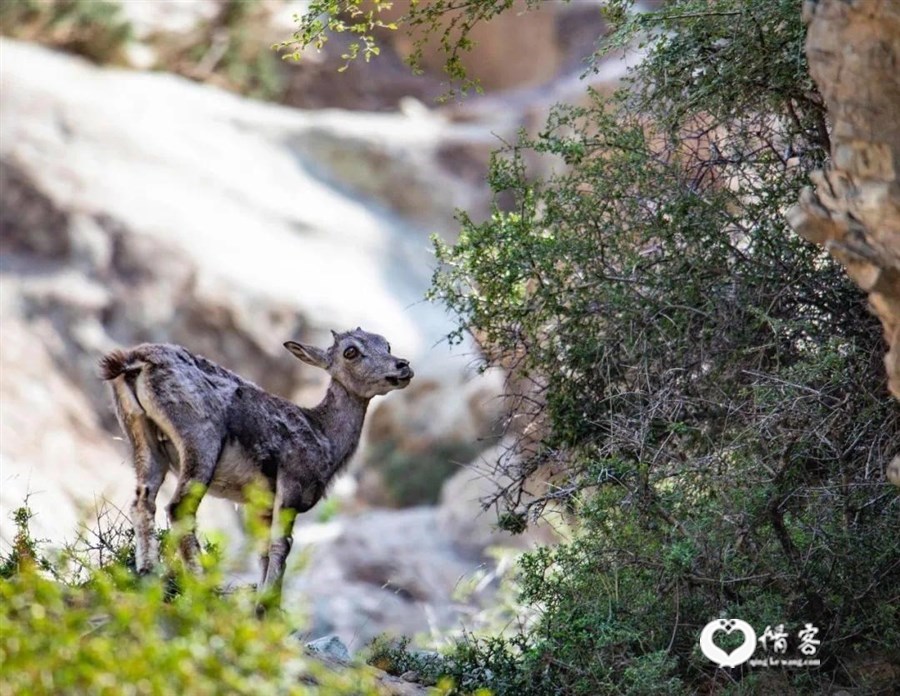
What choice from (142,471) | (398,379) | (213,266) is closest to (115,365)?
(142,471)

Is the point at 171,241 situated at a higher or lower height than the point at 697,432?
higher

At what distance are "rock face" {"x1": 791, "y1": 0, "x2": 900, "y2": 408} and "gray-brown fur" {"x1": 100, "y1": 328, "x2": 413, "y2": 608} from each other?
360cm

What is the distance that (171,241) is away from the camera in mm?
23766

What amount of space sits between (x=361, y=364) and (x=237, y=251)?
1484cm

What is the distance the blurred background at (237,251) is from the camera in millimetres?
19938

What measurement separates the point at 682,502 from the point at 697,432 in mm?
898

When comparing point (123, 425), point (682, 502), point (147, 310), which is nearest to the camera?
point (123, 425)

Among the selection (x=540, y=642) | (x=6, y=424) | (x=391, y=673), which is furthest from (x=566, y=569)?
(x=6, y=424)

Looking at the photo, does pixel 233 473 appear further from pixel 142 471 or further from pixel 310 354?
pixel 310 354

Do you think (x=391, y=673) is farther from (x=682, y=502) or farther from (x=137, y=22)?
(x=137, y=22)

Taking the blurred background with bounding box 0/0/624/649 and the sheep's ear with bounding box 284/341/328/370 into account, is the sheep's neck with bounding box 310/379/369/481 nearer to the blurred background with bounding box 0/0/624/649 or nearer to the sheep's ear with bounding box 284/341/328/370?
the sheep's ear with bounding box 284/341/328/370

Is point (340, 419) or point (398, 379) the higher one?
point (398, 379)
